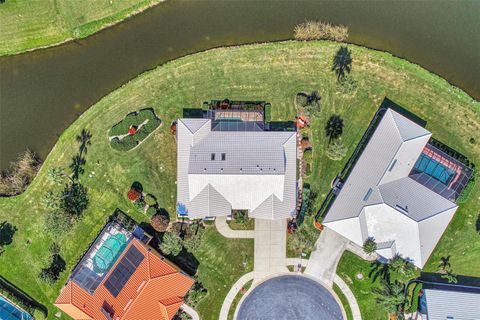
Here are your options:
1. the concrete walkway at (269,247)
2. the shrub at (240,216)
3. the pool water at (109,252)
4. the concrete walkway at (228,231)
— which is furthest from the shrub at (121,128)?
the concrete walkway at (269,247)

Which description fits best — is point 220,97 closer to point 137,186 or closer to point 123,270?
point 137,186

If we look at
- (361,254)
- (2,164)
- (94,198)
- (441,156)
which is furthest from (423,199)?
(2,164)

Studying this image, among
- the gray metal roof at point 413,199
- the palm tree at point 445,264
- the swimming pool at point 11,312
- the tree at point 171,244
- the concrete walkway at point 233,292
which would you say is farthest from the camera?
the concrete walkway at point 233,292

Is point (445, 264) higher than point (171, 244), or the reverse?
point (445, 264)

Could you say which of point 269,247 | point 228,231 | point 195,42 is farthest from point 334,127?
point 195,42

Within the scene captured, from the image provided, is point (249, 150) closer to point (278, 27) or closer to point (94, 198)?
point (278, 27)

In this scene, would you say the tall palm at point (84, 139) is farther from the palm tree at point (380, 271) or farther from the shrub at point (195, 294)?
the palm tree at point (380, 271)
